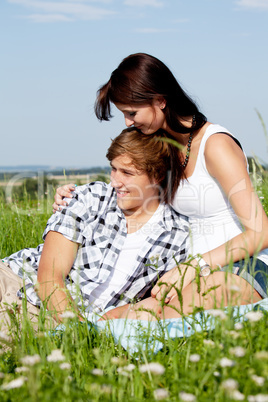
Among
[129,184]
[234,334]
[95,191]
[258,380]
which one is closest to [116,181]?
[129,184]

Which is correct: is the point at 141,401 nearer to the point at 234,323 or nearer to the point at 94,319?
the point at 234,323

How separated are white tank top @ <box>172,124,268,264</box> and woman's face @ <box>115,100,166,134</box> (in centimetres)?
37

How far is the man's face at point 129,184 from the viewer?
3.38 metres

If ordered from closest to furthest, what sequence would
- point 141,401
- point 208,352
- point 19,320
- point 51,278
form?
point 141,401, point 208,352, point 19,320, point 51,278

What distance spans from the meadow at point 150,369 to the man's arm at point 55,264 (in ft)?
1.58

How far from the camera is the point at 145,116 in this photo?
3.43m

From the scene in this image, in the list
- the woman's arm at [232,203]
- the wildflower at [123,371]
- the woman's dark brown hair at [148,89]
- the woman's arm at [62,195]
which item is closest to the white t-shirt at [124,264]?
the woman's arm at [232,203]

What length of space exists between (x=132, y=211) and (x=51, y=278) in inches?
32.3

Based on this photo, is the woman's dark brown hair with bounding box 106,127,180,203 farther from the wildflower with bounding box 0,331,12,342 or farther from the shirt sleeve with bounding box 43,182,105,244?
the wildflower with bounding box 0,331,12,342

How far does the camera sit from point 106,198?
359cm

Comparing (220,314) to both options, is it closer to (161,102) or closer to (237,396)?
(237,396)

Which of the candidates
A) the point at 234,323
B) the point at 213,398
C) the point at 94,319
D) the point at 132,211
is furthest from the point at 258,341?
the point at 132,211

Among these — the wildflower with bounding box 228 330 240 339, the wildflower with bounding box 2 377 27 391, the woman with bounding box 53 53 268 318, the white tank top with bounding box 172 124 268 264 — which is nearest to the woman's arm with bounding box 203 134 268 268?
the woman with bounding box 53 53 268 318

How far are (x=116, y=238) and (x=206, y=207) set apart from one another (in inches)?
27.6
